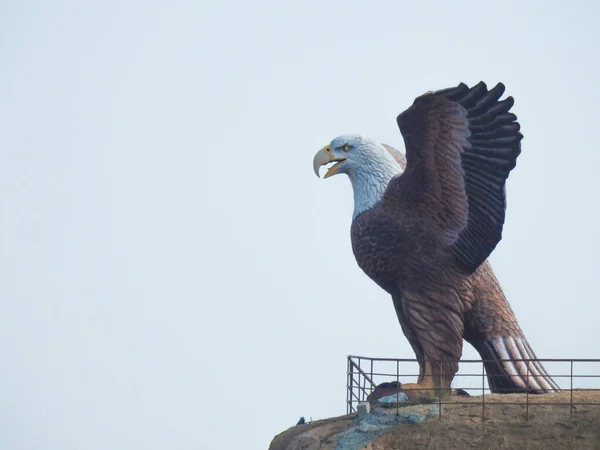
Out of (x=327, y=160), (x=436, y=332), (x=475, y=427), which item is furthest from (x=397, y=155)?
(x=475, y=427)

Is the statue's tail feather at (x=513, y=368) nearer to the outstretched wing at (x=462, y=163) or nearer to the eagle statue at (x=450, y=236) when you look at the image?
the eagle statue at (x=450, y=236)

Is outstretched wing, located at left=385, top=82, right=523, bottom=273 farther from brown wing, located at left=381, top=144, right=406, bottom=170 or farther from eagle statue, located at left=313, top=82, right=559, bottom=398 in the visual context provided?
brown wing, located at left=381, top=144, right=406, bottom=170

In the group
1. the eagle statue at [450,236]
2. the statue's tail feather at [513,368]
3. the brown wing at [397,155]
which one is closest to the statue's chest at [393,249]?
the eagle statue at [450,236]

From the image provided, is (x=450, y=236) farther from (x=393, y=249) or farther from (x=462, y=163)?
(x=462, y=163)

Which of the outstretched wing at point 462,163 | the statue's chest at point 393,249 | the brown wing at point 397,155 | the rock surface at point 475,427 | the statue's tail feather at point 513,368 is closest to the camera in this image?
the rock surface at point 475,427

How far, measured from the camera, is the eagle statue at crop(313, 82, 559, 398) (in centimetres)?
1641

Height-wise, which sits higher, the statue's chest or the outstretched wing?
the outstretched wing

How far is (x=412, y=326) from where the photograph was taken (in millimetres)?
16891

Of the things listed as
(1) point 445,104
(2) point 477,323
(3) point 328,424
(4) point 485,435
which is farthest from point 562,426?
(1) point 445,104

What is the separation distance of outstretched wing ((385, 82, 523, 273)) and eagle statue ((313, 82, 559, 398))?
13mm

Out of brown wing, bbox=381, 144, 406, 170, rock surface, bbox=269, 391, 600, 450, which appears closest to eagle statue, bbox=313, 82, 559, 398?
rock surface, bbox=269, 391, 600, 450

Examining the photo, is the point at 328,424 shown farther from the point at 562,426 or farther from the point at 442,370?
the point at 562,426

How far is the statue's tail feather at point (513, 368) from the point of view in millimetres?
16562

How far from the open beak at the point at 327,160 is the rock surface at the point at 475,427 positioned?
141 inches
